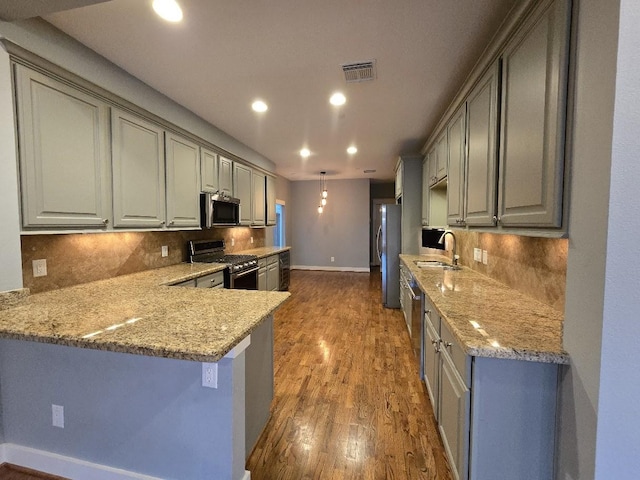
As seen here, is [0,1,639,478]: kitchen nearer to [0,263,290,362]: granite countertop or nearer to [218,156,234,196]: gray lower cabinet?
[0,263,290,362]: granite countertop

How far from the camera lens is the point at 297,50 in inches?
79.1

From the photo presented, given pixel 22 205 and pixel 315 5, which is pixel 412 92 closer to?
pixel 315 5

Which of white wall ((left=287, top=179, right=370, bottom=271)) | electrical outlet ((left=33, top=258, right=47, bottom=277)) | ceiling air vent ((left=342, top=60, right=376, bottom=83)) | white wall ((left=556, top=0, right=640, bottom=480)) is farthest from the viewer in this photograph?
white wall ((left=287, top=179, right=370, bottom=271))

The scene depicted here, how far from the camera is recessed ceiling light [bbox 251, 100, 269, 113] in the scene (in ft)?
9.48

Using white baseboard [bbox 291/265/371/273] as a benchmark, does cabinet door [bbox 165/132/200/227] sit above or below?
above

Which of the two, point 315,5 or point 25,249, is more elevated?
point 315,5

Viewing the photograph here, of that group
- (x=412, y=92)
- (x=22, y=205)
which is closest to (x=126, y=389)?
(x=22, y=205)

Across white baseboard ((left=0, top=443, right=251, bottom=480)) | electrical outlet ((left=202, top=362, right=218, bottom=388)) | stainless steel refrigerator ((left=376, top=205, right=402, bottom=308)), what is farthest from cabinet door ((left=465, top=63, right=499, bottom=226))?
stainless steel refrigerator ((left=376, top=205, right=402, bottom=308))

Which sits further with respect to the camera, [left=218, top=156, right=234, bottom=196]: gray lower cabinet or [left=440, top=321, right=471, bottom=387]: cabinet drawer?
[left=218, top=156, right=234, bottom=196]: gray lower cabinet

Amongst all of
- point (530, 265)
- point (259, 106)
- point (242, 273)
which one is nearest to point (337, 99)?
point (259, 106)

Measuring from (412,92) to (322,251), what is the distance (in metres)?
5.98

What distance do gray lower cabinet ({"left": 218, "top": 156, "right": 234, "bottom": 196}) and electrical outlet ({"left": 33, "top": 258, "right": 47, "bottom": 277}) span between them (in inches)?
82.4

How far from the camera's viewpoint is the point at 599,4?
922 mm

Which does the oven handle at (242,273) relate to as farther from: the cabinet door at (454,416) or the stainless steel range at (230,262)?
the cabinet door at (454,416)
